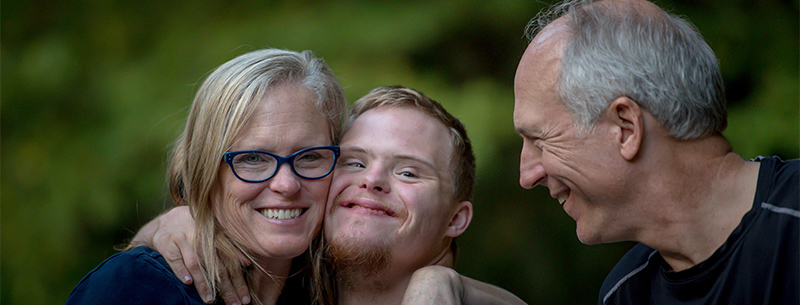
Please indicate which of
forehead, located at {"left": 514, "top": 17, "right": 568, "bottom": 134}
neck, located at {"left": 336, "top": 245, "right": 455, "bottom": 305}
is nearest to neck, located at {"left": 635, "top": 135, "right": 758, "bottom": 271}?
forehead, located at {"left": 514, "top": 17, "right": 568, "bottom": 134}

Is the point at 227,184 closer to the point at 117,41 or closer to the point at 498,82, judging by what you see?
the point at 498,82

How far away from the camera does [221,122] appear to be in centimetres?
232

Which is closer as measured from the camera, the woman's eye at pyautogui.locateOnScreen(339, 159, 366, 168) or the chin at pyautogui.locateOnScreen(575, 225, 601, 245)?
the chin at pyautogui.locateOnScreen(575, 225, 601, 245)

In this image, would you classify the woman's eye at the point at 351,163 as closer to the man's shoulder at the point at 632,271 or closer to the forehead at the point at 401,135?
the forehead at the point at 401,135

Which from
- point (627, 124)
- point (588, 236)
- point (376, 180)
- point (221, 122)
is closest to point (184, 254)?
point (221, 122)

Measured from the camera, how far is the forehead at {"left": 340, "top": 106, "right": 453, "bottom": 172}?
262 cm

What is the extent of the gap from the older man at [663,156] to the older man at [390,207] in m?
0.68

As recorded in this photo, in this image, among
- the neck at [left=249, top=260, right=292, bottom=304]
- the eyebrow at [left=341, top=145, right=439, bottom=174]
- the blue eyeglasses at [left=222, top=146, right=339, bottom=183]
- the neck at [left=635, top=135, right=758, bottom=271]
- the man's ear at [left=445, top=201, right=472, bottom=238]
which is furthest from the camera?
the man's ear at [left=445, top=201, right=472, bottom=238]

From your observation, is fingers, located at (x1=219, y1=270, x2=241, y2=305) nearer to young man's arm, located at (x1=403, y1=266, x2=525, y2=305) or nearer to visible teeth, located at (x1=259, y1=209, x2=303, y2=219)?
visible teeth, located at (x1=259, y1=209, x2=303, y2=219)

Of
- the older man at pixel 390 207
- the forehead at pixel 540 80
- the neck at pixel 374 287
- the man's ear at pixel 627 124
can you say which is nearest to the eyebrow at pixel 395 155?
the older man at pixel 390 207

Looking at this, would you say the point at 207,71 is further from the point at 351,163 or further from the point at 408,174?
the point at 408,174

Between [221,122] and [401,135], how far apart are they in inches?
27.4

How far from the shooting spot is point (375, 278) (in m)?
2.60

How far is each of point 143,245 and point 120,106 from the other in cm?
211
